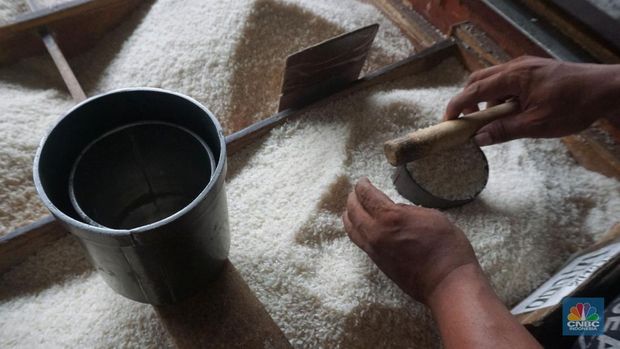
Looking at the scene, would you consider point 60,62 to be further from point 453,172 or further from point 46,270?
point 453,172

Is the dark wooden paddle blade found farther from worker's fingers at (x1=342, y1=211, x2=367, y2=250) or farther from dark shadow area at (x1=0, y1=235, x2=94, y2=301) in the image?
dark shadow area at (x1=0, y1=235, x2=94, y2=301)

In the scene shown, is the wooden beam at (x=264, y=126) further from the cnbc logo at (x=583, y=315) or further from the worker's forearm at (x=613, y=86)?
the cnbc logo at (x=583, y=315)

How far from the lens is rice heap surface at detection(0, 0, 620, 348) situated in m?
0.77

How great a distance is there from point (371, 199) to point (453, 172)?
0.27 metres

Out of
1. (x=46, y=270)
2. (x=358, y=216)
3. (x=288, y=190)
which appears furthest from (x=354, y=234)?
(x=46, y=270)

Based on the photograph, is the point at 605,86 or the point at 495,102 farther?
the point at 495,102

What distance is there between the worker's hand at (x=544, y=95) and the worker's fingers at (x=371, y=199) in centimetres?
25

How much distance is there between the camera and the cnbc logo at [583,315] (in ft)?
2.06

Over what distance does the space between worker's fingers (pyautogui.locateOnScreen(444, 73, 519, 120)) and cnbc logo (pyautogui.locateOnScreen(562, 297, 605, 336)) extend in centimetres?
41

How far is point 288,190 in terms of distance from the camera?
37.3 inches

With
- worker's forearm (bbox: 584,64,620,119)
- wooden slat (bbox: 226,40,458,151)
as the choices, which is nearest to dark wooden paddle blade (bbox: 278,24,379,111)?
wooden slat (bbox: 226,40,458,151)

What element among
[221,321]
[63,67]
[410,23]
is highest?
[63,67]

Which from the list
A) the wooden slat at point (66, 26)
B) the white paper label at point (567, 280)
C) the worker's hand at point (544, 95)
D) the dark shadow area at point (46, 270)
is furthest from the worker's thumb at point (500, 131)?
the wooden slat at point (66, 26)

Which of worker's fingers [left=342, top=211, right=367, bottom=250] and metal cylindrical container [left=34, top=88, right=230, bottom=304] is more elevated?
metal cylindrical container [left=34, top=88, right=230, bottom=304]
